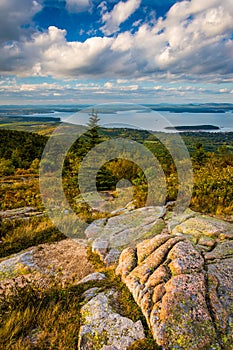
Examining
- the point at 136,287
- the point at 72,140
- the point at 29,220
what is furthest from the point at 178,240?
the point at 72,140

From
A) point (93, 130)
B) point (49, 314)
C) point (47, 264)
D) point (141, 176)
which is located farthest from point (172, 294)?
point (93, 130)

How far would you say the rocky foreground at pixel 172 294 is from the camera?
135 inches

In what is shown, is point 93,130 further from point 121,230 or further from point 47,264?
point 47,264

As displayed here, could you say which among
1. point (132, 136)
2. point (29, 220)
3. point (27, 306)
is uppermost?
point (132, 136)

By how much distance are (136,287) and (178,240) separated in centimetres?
154

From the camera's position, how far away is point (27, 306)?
4.25 meters

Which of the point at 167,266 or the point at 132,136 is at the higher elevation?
the point at 132,136

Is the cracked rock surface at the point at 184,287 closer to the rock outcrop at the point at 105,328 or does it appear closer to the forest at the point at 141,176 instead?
the rock outcrop at the point at 105,328

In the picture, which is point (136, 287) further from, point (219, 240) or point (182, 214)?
point (182, 214)

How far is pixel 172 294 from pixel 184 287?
0.25m

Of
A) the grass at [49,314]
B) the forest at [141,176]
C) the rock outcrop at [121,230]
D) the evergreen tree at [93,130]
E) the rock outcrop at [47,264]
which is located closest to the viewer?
the grass at [49,314]

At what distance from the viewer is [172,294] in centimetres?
387

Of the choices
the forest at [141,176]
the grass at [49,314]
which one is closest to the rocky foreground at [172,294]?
the grass at [49,314]

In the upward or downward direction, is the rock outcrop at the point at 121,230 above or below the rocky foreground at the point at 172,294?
below
